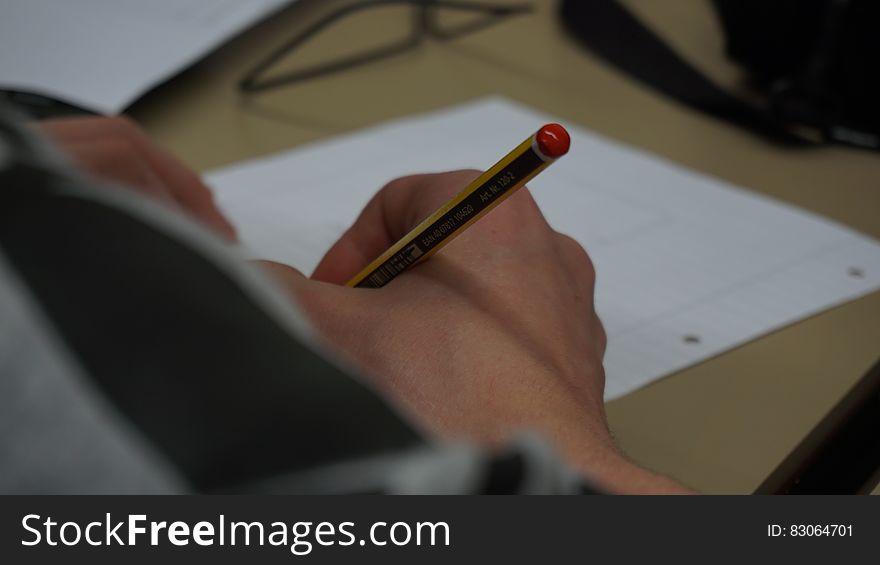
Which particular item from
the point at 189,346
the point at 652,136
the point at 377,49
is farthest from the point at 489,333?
the point at 377,49

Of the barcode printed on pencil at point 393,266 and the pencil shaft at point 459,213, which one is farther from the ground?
the pencil shaft at point 459,213

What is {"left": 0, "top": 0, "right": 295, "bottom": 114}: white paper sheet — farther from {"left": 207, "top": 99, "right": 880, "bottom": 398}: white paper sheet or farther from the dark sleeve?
the dark sleeve

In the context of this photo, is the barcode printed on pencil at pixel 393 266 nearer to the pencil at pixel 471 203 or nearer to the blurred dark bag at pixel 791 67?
the pencil at pixel 471 203

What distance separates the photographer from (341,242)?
46 cm

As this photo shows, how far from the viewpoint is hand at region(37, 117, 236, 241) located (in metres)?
0.38

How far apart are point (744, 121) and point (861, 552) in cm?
51

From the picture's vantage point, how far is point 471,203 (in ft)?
1.22

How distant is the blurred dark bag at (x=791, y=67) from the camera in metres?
0.73

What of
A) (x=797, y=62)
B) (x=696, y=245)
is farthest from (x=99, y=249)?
(x=797, y=62)

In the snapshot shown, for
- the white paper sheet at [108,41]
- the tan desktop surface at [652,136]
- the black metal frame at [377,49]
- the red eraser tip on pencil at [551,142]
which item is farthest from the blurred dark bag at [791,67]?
the red eraser tip on pencil at [551,142]

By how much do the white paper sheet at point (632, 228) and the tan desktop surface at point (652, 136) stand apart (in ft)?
0.05

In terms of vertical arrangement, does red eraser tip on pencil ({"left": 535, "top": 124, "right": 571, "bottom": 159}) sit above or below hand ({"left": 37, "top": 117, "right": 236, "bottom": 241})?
below

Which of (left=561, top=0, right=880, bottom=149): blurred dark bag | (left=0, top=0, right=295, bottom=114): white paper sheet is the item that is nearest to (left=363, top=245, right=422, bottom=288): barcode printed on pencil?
(left=0, top=0, right=295, bottom=114): white paper sheet

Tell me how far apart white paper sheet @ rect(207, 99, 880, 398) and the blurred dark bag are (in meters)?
0.11
